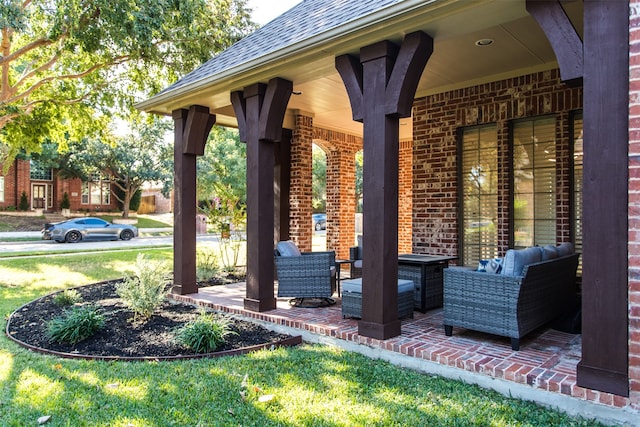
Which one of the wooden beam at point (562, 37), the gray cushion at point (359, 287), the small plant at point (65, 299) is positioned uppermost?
the wooden beam at point (562, 37)

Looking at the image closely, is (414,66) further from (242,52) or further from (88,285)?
→ (88,285)

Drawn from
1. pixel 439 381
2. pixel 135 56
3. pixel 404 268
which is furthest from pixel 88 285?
pixel 439 381

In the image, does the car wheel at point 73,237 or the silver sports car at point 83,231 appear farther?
the car wheel at point 73,237

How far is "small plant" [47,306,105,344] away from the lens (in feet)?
15.3

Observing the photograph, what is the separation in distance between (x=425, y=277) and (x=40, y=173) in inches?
1196

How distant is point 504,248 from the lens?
19.7ft

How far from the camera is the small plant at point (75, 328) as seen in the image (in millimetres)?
4648

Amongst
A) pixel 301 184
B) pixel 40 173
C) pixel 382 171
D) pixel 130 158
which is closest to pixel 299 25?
pixel 382 171

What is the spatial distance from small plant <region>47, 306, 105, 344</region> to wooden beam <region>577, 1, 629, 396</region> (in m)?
4.61

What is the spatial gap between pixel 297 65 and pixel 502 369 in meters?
3.58

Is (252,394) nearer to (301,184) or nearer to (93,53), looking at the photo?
(301,184)

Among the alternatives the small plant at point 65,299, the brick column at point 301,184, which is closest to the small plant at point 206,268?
the brick column at point 301,184

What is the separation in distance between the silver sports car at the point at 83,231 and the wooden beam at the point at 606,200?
19.9 meters

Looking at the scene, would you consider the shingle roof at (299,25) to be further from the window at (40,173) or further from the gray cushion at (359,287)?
the window at (40,173)
